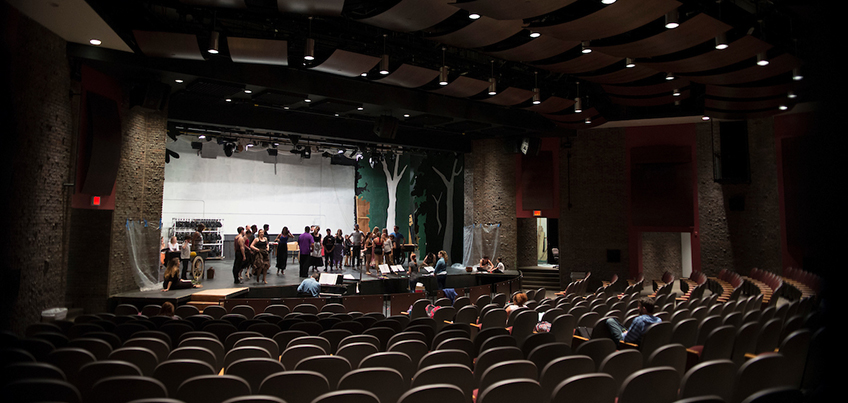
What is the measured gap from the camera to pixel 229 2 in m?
6.54

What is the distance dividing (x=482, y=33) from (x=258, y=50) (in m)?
3.97

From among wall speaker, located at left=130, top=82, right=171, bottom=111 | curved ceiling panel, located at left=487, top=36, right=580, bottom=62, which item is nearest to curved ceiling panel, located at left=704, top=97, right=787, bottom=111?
curved ceiling panel, located at left=487, top=36, right=580, bottom=62

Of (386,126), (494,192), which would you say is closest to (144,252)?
(386,126)

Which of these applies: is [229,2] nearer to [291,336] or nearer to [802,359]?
[291,336]

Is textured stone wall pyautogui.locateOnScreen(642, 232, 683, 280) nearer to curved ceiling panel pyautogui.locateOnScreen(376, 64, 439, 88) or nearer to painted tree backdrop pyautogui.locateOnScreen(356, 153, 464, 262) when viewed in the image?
painted tree backdrop pyautogui.locateOnScreen(356, 153, 464, 262)

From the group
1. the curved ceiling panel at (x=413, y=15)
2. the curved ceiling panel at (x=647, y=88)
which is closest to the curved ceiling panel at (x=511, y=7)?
the curved ceiling panel at (x=413, y=15)

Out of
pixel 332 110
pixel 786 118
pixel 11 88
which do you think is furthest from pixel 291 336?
pixel 786 118

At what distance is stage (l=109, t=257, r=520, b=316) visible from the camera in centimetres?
935

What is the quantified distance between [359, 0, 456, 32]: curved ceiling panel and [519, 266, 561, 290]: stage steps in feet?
38.8

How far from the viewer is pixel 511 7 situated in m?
5.97

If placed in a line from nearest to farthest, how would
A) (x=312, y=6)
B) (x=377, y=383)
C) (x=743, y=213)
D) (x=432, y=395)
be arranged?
(x=432, y=395) → (x=377, y=383) → (x=312, y=6) → (x=743, y=213)

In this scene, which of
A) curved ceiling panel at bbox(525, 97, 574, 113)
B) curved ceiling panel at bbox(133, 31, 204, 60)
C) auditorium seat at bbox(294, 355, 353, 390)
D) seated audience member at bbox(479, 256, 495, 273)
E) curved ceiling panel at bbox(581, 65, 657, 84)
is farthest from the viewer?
seated audience member at bbox(479, 256, 495, 273)

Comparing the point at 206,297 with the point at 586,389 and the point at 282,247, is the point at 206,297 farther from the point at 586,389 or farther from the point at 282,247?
the point at 586,389

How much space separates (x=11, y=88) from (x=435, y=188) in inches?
597
